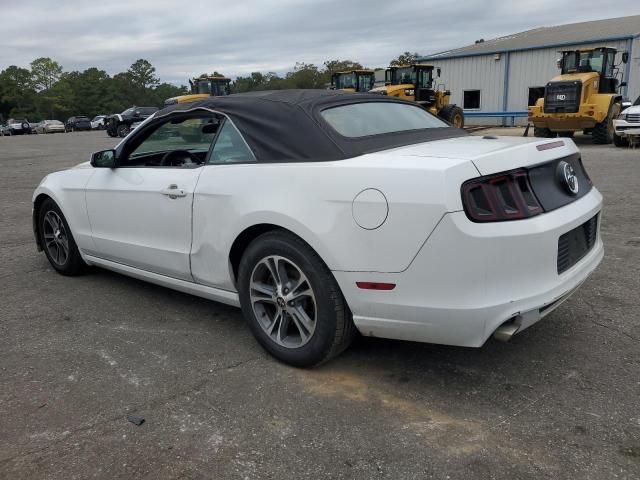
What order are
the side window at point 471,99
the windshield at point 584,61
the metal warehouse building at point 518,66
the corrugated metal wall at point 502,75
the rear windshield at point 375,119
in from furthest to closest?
the side window at point 471,99
the corrugated metal wall at point 502,75
the metal warehouse building at point 518,66
the windshield at point 584,61
the rear windshield at point 375,119

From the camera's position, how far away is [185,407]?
9.34ft

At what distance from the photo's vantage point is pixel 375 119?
3545mm

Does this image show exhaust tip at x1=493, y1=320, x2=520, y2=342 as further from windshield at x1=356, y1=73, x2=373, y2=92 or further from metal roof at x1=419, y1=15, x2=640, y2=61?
metal roof at x1=419, y1=15, x2=640, y2=61

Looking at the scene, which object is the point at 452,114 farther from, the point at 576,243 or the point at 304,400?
the point at 304,400

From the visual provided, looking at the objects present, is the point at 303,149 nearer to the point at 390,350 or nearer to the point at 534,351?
the point at 390,350

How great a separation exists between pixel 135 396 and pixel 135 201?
153 centimetres

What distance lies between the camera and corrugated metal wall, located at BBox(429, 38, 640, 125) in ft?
88.0

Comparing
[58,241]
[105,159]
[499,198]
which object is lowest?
[58,241]

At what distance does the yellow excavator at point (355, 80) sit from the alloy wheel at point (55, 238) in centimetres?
2108

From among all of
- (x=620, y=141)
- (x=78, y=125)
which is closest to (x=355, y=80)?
(x=620, y=141)

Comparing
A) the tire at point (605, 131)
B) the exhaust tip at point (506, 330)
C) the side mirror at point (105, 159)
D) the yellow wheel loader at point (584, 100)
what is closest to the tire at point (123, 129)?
the yellow wheel loader at point (584, 100)

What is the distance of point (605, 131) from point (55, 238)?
1618 centimetres

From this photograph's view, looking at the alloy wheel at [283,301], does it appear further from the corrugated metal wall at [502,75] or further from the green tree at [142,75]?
the green tree at [142,75]

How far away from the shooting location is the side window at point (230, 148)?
Answer: 3.39m
